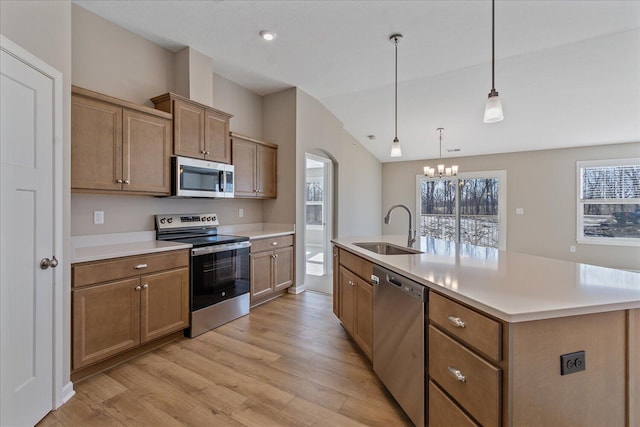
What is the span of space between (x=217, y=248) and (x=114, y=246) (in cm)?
86

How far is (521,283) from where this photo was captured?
1331 millimetres

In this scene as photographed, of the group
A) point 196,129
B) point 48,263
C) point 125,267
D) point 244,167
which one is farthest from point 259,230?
point 48,263

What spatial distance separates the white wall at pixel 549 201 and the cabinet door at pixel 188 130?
6081mm

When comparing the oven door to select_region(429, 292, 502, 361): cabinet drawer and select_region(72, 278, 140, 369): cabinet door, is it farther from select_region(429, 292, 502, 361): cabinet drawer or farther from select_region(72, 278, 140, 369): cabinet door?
select_region(429, 292, 502, 361): cabinet drawer

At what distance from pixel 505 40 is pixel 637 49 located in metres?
1.66

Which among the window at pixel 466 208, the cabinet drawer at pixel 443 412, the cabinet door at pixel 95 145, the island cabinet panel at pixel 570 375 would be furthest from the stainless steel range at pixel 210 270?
the window at pixel 466 208

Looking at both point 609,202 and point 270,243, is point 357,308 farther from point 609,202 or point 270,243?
point 609,202

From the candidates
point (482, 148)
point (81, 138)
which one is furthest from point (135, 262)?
point (482, 148)

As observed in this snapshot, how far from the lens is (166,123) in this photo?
2.79 metres

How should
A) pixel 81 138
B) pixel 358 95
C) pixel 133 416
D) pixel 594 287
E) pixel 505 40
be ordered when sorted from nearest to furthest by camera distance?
pixel 594 287
pixel 133 416
pixel 81 138
pixel 505 40
pixel 358 95

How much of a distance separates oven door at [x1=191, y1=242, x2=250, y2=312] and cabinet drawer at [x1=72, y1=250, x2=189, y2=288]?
6.7 inches

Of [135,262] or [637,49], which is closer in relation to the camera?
[135,262]

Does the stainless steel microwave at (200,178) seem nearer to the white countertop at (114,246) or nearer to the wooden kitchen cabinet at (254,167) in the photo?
the wooden kitchen cabinet at (254,167)

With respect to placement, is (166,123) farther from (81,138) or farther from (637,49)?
(637,49)
